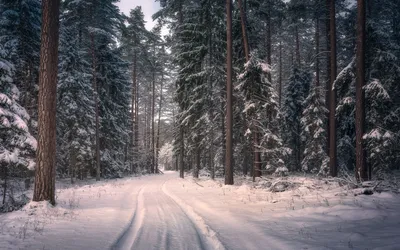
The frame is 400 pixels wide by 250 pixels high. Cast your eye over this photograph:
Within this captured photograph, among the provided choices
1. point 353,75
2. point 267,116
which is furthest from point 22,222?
point 353,75

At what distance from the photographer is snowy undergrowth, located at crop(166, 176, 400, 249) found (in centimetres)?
498

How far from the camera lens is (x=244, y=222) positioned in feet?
22.8

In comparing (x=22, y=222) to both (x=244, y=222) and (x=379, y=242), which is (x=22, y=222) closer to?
(x=244, y=222)

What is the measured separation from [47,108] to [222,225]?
21.6ft

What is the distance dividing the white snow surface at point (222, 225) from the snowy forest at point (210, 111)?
85 mm

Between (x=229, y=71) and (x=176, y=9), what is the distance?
14.3 m

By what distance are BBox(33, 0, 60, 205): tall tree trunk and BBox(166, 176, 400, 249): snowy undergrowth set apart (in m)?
5.15

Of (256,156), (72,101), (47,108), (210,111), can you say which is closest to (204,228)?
(47,108)

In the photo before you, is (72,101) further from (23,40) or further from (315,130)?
(315,130)

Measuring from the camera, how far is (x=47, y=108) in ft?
25.3

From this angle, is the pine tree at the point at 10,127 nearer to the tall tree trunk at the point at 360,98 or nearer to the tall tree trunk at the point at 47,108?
the tall tree trunk at the point at 47,108

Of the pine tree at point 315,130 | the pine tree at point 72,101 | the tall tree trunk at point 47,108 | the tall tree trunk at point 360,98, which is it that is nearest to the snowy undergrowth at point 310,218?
the tall tree trunk at point 360,98

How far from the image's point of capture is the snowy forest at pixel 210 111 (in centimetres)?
770

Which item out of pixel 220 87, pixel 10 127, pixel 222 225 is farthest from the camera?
pixel 220 87
